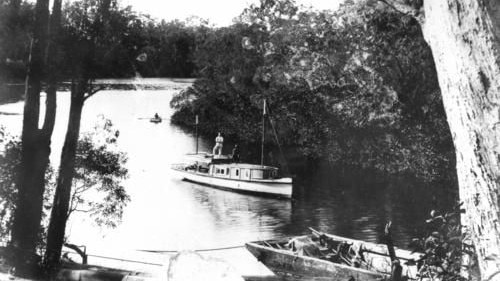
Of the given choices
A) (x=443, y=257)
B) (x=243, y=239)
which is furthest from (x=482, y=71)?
(x=243, y=239)

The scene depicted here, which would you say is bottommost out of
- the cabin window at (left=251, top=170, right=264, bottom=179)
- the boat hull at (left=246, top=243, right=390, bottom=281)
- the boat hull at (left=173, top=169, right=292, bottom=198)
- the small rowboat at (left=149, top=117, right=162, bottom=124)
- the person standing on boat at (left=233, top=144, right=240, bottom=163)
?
the boat hull at (left=246, top=243, right=390, bottom=281)

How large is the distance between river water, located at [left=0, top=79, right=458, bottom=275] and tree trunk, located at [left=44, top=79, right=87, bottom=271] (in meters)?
0.48

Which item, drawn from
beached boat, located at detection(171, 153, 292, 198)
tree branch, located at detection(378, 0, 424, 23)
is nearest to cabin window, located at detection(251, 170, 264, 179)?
beached boat, located at detection(171, 153, 292, 198)

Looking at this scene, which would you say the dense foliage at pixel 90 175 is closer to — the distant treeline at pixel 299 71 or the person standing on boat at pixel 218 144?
the distant treeline at pixel 299 71

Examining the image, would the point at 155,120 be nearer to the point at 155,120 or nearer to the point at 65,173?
the point at 155,120

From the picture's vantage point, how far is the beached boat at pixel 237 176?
14.1 metres

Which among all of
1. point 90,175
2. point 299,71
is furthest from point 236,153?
point 90,175

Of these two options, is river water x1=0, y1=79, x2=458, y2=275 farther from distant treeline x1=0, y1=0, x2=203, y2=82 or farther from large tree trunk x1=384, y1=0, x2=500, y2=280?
large tree trunk x1=384, y1=0, x2=500, y2=280

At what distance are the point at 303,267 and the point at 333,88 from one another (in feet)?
33.4

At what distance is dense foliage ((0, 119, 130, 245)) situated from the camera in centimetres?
631

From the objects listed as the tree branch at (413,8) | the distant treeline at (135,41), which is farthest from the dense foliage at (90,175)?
the tree branch at (413,8)

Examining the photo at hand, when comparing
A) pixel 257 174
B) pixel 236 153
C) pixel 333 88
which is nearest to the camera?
pixel 236 153

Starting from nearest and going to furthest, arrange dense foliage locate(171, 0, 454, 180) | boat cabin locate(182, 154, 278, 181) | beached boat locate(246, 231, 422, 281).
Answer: beached boat locate(246, 231, 422, 281) < dense foliage locate(171, 0, 454, 180) < boat cabin locate(182, 154, 278, 181)

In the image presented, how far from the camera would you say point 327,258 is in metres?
7.95
